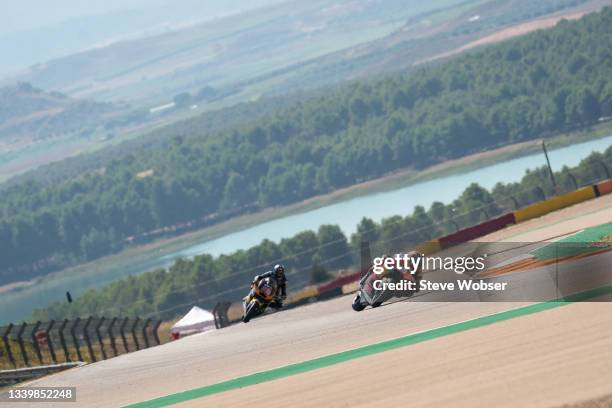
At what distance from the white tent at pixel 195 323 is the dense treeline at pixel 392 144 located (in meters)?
90.6

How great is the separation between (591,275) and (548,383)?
5268 millimetres

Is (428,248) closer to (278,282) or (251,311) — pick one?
(278,282)

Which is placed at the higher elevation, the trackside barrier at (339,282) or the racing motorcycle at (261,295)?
the racing motorcycle at (261,295)

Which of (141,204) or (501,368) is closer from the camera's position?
(501,368)

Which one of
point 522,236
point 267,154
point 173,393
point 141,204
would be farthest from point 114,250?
point 173,393

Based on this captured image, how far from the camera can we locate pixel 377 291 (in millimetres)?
28625

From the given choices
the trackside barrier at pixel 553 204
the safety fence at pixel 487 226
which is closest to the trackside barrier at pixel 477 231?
the safety fence at pixel 487 226

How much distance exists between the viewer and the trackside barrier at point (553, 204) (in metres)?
47.6

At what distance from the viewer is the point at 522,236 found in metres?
41.2

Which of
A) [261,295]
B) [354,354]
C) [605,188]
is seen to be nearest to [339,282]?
[605,188]

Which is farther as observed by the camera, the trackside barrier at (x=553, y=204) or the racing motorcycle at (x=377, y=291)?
the trackside barrier at (x=553, y=204)

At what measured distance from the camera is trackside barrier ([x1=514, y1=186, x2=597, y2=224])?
47594 mm

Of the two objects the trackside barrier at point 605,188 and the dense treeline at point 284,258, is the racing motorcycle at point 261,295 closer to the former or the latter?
the trackside barrier at point 605,188

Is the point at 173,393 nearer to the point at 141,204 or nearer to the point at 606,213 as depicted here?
the point at 606,213
